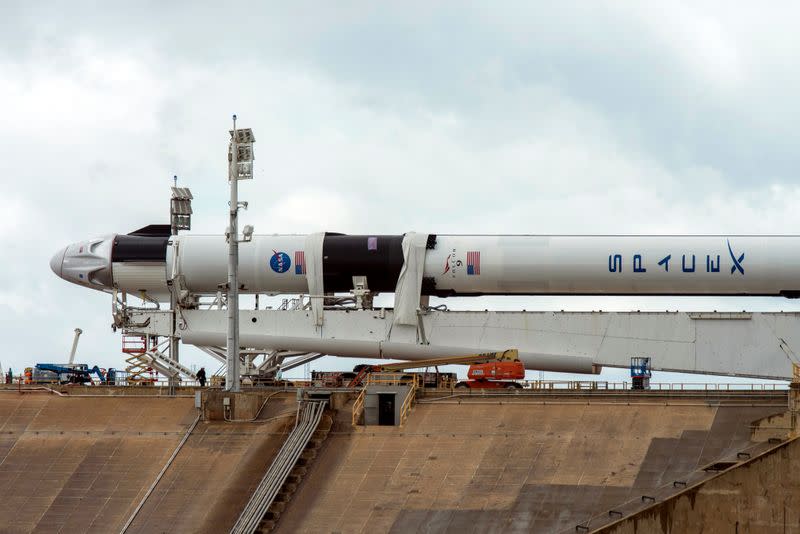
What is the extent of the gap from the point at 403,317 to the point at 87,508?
1662 cm

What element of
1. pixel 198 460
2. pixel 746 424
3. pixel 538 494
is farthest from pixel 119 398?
pixel 746 424

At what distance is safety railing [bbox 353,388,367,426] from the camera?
5234 cm

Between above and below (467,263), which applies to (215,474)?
below

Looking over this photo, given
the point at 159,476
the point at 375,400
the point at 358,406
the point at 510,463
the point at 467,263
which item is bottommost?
the point at 159,476

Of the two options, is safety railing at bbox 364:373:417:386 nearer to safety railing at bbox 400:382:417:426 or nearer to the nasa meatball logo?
safety railing at bbox 400:382:417:426

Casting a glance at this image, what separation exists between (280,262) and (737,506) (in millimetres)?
26467

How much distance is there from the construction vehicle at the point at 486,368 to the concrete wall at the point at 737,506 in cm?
1410

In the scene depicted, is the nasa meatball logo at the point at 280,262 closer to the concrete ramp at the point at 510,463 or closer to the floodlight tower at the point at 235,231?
the floodlight tower at the point at 235,231

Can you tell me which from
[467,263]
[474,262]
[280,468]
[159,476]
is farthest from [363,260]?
[159,476]

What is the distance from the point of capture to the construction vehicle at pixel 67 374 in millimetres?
64562

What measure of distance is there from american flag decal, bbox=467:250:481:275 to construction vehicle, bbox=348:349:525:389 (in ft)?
12.4

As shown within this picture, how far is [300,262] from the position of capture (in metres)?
62.6

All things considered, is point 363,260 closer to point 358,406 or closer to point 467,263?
point 467,263

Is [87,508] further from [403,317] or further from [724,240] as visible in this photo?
[724,240]
